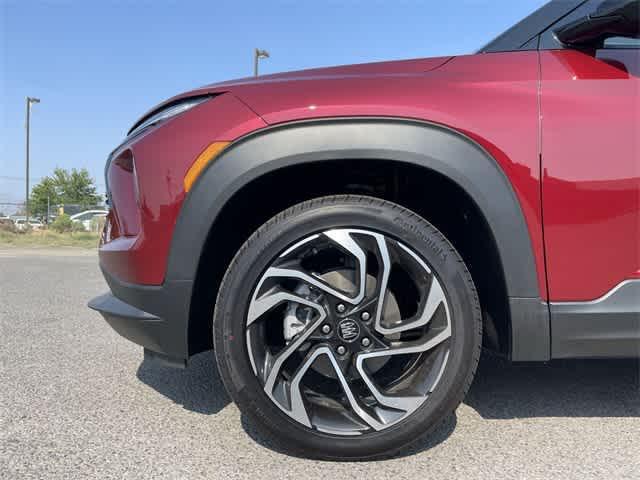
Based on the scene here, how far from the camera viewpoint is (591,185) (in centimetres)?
157

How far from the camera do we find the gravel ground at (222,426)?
1517mm

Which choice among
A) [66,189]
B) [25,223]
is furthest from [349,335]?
[66,189]

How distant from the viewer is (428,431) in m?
1.59

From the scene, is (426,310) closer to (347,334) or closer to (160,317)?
(347,334)

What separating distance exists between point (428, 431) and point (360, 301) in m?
Result: 0.48

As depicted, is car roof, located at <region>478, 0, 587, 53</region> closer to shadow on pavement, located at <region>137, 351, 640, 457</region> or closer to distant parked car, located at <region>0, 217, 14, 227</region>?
shadow on pavement, located at <region>137, 351, 640, 457</region>

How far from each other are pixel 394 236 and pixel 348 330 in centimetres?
34

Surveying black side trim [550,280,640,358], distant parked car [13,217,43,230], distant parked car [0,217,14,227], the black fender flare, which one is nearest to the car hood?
the black fender flare

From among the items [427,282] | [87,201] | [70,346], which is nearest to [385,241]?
[427,282]

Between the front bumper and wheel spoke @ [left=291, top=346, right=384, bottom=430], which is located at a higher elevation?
the front bumper

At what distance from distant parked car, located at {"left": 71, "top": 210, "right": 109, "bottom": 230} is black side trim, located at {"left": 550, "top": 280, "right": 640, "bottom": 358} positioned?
2403 cm

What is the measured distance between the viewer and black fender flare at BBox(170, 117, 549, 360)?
161 centimetres

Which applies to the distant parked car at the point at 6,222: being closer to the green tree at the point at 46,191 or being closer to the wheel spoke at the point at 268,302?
the wheel spoke at the point at 268,302

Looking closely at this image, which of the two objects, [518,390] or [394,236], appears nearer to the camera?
[394,236]
